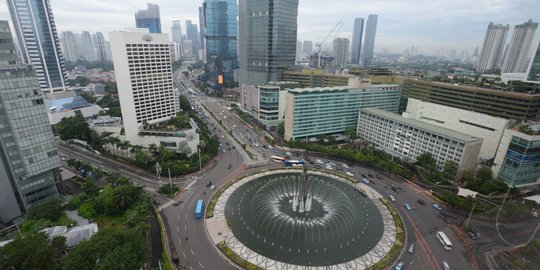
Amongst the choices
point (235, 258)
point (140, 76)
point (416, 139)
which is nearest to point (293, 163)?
point (416, 139)

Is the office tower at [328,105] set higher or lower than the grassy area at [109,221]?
higher

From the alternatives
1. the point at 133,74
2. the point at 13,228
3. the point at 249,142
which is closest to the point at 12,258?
the point at 13,228

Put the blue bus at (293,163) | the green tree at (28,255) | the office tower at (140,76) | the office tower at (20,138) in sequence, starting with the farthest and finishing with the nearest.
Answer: the blue bus at (293,163) → the office tower at (140,76) → the office tower at (20,138) → the green tree at (28,255)

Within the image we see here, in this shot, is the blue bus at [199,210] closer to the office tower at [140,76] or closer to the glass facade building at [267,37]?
the office tower at [140,76]

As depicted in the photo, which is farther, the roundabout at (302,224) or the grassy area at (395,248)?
the roundabout at (302,224)

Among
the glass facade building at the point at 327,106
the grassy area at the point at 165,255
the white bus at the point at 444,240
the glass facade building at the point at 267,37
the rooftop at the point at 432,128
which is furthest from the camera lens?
the glass facade building at the point at 267,37

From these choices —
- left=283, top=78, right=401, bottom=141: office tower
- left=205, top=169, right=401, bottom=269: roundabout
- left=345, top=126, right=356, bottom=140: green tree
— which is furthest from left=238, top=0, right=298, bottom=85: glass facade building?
left=205, top=169, right=401, bottom=269: roundabout

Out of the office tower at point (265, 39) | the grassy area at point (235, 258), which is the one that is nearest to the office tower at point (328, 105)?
the office tower at point (265, 39)
